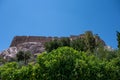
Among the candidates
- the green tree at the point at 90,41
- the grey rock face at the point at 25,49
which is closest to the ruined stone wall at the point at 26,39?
the grey rock face at the point at 25,49

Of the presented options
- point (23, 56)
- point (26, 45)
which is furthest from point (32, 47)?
point (23, 56)

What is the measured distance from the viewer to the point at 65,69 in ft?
57.5

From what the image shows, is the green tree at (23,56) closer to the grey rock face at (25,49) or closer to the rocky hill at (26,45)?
the rocky hill at (26,45)

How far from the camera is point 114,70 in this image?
18734mm

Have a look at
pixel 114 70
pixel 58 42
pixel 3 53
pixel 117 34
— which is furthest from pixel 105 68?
pixel 3 53

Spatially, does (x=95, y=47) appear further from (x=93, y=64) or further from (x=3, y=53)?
(x=3, y=53)

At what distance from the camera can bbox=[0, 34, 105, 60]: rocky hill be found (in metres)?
94.1

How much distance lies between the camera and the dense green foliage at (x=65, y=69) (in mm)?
17469

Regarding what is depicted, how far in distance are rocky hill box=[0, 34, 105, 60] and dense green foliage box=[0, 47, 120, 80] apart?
2787 inches

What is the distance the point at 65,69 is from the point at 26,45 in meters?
84.3

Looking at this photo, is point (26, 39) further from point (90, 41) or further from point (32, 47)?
point (90, 41)

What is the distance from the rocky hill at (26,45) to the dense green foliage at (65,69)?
7078 centimetres

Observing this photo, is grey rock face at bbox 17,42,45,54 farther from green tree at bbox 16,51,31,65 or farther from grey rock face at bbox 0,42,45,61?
green tree at bbox 16,51,31,65

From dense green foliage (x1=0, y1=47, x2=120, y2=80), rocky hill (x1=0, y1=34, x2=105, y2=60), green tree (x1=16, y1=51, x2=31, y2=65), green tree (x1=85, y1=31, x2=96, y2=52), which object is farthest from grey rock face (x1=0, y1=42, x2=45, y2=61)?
dense green foliage (x1=0, y1=47, x2=120, y2=80)
